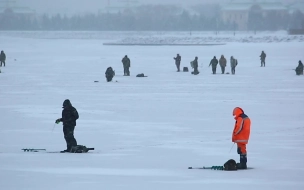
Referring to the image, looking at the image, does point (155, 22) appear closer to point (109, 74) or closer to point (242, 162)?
point (109, 74)

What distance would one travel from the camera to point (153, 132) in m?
14.8

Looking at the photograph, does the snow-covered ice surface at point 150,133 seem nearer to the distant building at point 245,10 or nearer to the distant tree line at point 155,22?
the distant tree line at point 155,22

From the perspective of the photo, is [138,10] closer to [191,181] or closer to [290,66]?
[290,66]

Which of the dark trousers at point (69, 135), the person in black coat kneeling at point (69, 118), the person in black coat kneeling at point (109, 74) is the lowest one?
the dark trousers at point (69, 135)

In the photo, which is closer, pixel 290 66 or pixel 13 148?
pixel 13 148

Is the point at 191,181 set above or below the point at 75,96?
below

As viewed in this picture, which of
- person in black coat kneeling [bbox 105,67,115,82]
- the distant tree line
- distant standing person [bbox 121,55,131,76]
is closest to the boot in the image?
person in black coat kneeling [bbox 105,67,115,82]

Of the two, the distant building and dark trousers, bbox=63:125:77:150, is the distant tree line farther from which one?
dark trousers, bbox=63:125:77:150

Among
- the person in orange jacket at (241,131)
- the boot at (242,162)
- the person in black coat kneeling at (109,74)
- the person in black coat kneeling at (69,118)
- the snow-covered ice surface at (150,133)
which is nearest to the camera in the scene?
the snow-covered ice surface at (150,133)

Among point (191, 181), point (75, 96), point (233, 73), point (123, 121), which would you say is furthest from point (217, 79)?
point (191, 181)

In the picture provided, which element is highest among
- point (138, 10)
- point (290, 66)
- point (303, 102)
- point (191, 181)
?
point (138, 10)

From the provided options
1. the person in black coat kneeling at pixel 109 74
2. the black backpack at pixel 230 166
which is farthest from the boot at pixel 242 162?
the person in black coat kneeling at pixel 109 74

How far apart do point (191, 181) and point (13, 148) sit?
394 centimetres

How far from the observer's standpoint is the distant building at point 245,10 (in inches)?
6017
